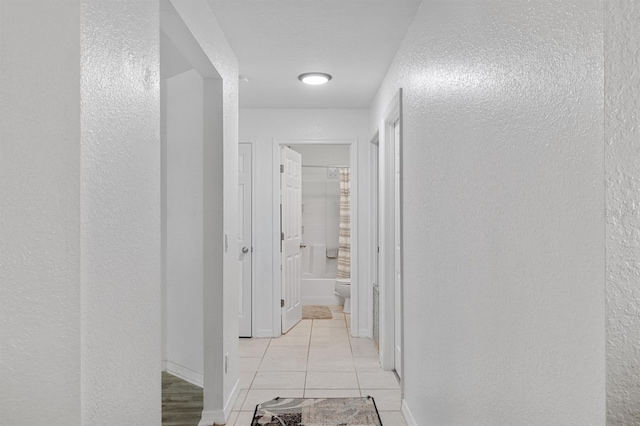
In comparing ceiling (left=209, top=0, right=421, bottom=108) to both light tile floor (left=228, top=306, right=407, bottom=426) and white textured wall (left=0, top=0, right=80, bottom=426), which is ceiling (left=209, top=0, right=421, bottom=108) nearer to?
white textured wall (left=0, top=0, right=80, bottom=426)

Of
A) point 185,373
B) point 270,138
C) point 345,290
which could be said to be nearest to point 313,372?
point 185,373

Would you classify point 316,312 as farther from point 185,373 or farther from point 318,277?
point 185,373

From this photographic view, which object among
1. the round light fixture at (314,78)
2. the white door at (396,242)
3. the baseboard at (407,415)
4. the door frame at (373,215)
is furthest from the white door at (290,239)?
the baseboard at (407,415)

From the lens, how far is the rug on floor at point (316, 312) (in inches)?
240

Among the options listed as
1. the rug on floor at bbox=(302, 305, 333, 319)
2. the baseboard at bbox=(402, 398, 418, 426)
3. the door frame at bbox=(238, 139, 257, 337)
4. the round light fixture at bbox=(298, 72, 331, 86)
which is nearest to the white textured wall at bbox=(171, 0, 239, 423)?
the round light fixture at bbox=(298, 72, 331, 86)

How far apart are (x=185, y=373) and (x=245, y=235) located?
1.67 metres

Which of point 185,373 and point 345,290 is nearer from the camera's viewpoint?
point 185,373

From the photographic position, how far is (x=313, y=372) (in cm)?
397

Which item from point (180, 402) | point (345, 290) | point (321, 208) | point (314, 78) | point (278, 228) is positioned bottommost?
point (180, 402)

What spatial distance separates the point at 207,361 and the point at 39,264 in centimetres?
197

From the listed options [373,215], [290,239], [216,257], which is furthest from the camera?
[290,239]

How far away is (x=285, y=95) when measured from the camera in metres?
4.59

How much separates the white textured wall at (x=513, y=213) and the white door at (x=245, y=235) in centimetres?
291

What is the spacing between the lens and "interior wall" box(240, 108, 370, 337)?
5176mm
